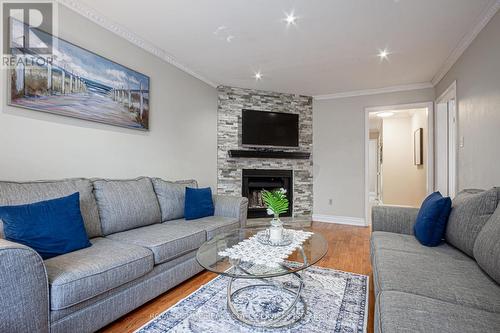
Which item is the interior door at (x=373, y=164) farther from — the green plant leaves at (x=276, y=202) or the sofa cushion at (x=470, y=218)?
the green plant leaves at (x=276, y=202)

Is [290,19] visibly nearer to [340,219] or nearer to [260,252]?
[260,252]

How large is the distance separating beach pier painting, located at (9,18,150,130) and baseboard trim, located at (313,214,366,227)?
3.62 metres

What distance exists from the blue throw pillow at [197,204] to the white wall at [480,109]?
2757 millimetres

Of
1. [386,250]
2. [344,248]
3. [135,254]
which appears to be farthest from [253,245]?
[344,248]

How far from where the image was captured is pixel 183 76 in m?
3.71

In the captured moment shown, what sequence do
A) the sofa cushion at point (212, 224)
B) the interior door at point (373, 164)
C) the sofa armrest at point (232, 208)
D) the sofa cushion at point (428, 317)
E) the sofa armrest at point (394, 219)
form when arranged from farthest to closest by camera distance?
the interior door at point (373, 164), the sofa armrest at point (232, 208), the sofa cushion at point (212, 224), the sofa armrest at point (394, 219), the sofa cushion at point (428, 317)

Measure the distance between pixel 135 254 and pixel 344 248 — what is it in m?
2.57

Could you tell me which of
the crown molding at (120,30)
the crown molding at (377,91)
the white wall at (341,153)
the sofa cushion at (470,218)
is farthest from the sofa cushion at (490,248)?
the crown molding at (120,30)

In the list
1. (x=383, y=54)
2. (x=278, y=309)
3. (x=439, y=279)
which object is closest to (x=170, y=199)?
(x=278, y=309)

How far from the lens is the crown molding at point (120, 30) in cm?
232

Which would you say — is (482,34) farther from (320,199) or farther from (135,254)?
(135,254)

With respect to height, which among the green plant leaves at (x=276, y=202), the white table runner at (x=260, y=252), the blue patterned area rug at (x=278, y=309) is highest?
the green plant leaves at (x=276, y=202)

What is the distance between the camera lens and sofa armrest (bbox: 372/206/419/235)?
2.36 m

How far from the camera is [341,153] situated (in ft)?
16.0
